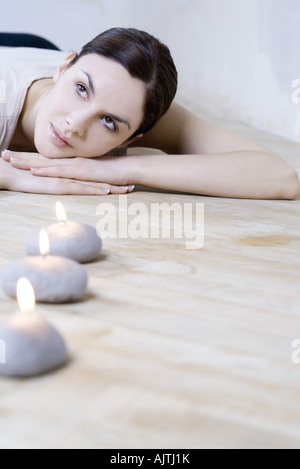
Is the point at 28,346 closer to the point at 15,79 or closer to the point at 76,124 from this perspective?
the point at 76,124

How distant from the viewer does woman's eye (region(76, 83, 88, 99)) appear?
67.3 inches

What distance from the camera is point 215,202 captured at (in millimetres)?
1889

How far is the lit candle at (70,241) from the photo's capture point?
3.92ft

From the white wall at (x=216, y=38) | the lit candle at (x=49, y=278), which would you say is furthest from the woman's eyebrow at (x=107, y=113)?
the white wall at (x=216, y=38)

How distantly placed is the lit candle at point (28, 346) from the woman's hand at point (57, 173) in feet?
3.39

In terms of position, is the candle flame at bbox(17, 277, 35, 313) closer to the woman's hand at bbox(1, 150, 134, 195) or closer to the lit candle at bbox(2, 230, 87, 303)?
the lit candle at bbox(2, 230, 87, 303)

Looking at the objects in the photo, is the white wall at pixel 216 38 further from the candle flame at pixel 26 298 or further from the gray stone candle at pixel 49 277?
the candle flame at pixel 26 298

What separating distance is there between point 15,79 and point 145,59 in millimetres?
474

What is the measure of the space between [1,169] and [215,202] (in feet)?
1.96

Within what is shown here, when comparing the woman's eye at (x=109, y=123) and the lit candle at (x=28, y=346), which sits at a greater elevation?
the woman's eye at (x=109, y=123)

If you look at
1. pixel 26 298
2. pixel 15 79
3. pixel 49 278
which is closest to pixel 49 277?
pixel 49 278

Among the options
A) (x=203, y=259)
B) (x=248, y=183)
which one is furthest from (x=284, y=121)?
(x=203, y=259)

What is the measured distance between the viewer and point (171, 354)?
0.89m

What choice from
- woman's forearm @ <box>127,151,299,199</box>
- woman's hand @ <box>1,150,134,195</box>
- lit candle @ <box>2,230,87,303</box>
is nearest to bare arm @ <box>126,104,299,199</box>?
woman's forearm @ <box>127,151,299,199</box>
